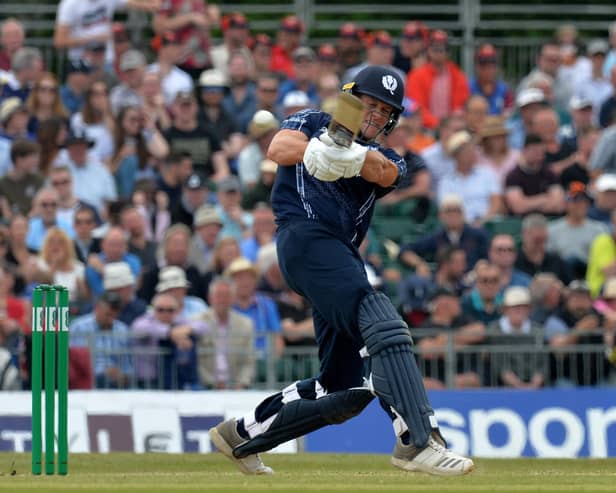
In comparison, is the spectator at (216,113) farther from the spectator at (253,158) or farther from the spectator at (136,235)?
the spectator at (136,235)

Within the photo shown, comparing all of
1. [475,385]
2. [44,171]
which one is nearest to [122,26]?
[44,171]

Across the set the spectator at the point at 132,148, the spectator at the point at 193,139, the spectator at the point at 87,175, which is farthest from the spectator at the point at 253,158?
the spectator at the point at 87,175

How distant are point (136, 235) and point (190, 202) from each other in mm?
1012

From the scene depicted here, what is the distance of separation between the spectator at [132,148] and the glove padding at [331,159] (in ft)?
33.6

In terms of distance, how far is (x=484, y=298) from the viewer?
17156 mm

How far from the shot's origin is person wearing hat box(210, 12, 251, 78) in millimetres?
21562

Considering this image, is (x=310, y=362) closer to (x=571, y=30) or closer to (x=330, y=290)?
(x=330, y=290)

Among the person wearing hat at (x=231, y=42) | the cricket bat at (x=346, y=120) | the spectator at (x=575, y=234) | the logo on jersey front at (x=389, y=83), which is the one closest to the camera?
the cricket bat at (x=346, y=120)

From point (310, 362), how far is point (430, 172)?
13.8 ft

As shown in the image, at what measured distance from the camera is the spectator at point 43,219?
18.0 metres

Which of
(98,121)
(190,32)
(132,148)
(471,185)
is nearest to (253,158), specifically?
(132,148)

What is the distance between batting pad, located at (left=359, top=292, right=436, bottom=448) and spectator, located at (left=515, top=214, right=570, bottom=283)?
29.2 ft

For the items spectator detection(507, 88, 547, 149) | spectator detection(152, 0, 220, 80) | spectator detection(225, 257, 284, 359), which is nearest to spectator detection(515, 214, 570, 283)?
spectator detection(507, 88, 547, 149)

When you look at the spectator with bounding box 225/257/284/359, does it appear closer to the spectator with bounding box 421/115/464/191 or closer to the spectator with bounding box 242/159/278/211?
the spectator with bounding box 242/159/278/211
